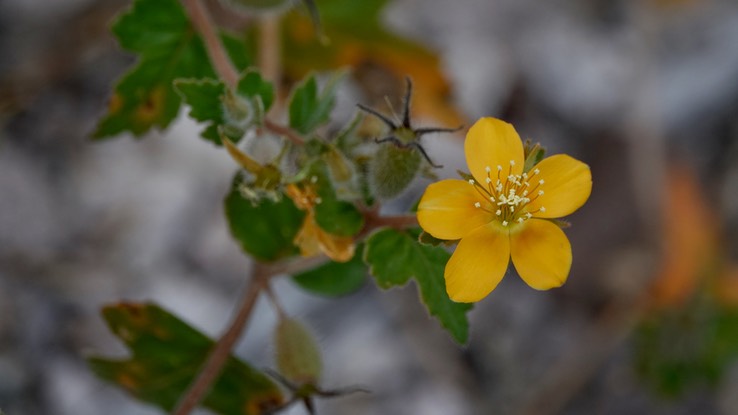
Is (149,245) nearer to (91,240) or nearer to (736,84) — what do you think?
(91,240)

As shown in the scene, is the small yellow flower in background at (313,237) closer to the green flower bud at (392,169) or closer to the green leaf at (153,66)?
the green flower bud at (392,169)

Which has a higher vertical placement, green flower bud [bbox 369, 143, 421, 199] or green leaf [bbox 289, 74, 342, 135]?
green leaf [bbox 289, 74, 342, 135]

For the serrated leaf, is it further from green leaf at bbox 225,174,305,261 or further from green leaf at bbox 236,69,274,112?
green leaf at bbox 236,69,274,112

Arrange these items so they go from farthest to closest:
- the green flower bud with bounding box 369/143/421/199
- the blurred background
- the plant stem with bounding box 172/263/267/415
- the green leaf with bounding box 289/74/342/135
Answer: the blurred background → the plant stem with bounding box 172/263/267/415 → the green leaf with bounding box 289/74/342/135 → the green flower bud with bounding box 369/143/421/199

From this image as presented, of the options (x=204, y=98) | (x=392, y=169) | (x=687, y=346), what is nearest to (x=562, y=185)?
(x=392, y=169)

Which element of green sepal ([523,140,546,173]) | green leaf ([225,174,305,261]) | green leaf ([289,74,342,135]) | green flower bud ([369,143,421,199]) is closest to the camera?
green sepal ([523,140,546,173])

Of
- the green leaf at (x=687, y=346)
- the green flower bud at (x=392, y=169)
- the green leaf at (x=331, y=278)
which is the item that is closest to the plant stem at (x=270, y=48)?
the green leaf at (x=331, y=278)

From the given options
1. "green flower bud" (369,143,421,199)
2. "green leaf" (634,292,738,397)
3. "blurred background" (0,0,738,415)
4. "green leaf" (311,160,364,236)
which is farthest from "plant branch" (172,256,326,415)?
"green leaf" (634,292,738,397)
